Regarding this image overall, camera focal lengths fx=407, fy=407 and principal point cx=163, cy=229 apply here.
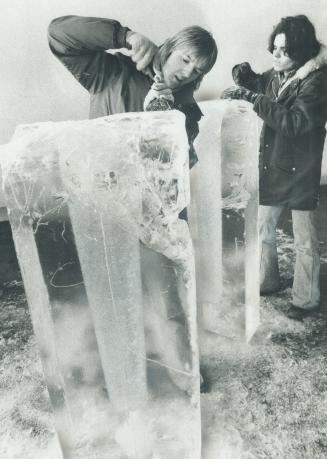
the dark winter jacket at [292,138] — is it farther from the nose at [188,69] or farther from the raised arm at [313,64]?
the nose at [188,69]

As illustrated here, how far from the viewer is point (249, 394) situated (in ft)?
4.54

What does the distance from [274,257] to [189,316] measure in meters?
0.98

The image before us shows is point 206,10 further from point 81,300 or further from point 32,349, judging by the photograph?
point 32,349

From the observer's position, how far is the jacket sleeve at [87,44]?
1.13 metres

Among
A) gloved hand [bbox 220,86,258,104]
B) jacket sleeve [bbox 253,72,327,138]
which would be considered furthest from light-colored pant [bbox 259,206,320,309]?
gloved hand [bbox 220,86,258,104]

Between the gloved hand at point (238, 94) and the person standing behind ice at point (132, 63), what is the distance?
0.21m

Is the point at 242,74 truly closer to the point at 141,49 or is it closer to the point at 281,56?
the point at 281,56

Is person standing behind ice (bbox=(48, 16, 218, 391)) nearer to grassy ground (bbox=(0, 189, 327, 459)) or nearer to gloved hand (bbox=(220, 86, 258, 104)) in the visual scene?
gloved hand (bbox=(220, 86, 258, 104))

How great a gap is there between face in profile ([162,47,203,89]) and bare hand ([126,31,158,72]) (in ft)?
0.17

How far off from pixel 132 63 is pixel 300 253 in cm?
102

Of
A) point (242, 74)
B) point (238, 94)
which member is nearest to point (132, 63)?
point (238, 94)

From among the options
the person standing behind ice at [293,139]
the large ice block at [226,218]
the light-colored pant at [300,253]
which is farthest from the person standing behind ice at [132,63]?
the light-colored pant at [300,253]

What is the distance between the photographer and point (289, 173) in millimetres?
1613

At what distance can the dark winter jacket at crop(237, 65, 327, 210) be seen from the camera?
145 cm
